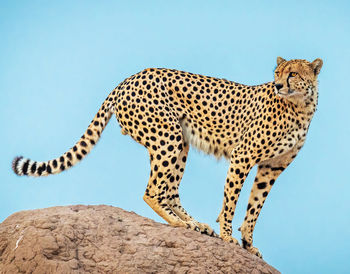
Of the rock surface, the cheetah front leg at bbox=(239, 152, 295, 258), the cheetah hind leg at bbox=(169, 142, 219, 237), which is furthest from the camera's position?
the cheetah hind leg at bbox=(169, 142, 219, 237)

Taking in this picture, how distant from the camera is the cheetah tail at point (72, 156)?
293 inches

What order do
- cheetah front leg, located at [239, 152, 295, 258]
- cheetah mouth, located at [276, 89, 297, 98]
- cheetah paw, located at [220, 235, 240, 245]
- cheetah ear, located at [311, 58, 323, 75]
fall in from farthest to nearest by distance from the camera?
cheetah front leg, located at [239, 152, 295, 258], cheetah paw, located at [220, 235, 240, 245], cheetah ear, located at [311, 58, 323, 75], cheetah mouth, located at [276, 89, 297, 98]

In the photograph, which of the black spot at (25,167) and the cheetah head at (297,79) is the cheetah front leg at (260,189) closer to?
the cheetah head at (297,79)

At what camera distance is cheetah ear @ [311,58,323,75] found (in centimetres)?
741

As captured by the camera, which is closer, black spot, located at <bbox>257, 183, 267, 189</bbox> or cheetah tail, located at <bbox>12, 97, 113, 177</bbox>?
cheetah tail, located at <bbox>12, 97, 113, 177</bbox>

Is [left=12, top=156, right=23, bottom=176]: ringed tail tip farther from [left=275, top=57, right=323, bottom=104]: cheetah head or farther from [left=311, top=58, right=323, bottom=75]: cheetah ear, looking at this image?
[left=311, top=58, right=323, bottom=75]: cheetah ear

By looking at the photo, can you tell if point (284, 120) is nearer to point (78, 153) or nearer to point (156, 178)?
point (156, 178)

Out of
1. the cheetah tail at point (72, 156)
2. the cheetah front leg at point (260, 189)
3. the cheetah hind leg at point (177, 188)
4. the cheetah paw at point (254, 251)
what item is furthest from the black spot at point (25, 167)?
the cheetah paw at point (254, 251)

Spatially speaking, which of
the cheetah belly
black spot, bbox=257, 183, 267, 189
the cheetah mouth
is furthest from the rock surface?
the cheetah mouth

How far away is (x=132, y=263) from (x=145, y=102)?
2030 mm

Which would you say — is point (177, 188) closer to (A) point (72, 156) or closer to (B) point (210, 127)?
(B) point (210, 127)

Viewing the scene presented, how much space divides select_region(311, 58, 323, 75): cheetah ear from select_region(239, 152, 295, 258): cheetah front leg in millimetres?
1058

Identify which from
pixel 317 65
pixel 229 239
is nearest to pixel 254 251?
pixel 229 239

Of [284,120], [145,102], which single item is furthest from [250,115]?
[145,102]
